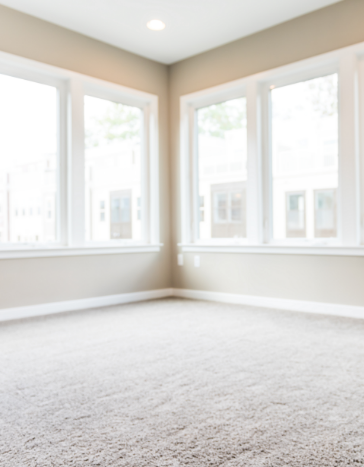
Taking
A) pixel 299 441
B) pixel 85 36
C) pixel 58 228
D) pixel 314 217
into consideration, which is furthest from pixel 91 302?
pixel 299 441

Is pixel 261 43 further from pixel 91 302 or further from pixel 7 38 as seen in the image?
pixel 91 302

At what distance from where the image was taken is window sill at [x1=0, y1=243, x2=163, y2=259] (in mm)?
3295

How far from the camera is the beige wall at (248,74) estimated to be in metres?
3.27

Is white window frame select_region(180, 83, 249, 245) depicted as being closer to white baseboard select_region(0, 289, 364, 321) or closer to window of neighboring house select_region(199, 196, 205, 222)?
window of neighboring house select_region(199, 196, 205, 222)

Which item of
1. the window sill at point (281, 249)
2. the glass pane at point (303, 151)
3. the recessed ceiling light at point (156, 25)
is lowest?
the window sill at point (281, 249)

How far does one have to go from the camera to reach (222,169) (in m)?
4.17

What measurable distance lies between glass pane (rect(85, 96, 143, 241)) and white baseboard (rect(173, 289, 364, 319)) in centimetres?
85

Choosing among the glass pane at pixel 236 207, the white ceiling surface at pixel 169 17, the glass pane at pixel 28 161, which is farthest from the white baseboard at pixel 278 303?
the white ceiling surface at pixel 169 17

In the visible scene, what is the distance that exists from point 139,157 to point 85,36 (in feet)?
4.03

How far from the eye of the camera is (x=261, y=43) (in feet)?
12.3

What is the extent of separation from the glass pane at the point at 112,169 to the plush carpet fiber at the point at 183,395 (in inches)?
53.0

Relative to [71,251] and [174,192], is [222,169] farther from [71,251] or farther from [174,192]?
[71,251]

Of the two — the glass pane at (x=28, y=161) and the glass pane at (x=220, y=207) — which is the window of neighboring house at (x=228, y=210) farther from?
the glass pane at (x=28, y=161)

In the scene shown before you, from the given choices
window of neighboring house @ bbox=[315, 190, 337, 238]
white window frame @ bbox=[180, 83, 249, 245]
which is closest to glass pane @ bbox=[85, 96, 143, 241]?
white window frame @ bbox=[180, 83, 249, 245]
